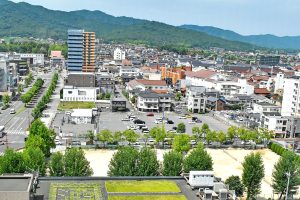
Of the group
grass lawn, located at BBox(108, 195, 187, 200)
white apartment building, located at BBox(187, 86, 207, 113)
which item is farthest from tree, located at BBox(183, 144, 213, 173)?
white apartment building, located at BBox(187, 86, 207, 113)

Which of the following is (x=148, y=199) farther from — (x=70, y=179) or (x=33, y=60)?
(x=33, y=60)

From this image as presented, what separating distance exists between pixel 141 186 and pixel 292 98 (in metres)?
29.2

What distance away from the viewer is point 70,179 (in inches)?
625

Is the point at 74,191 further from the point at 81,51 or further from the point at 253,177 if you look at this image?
the point at 81,51

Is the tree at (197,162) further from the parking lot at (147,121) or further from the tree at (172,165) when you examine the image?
the parking lot at (147,121)

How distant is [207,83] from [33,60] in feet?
140

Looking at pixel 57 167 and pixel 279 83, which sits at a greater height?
pixel 279 83

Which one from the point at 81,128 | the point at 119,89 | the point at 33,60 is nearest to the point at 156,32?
the point at 33,60

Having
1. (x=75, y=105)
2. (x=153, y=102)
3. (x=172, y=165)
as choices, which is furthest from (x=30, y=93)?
(x=172, y=165)

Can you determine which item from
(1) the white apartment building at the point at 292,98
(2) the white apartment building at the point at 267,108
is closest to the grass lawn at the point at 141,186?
(2) the white apartment building at the point at 267,108

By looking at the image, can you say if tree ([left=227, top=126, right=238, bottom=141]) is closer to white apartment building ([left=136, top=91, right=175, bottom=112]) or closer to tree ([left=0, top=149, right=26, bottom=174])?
white apartment building ([left=136, top=91, right=175, bottom=112])

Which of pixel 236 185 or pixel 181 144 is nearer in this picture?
pixel 236 185

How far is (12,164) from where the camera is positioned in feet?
56.7

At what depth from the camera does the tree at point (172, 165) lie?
1856cm
